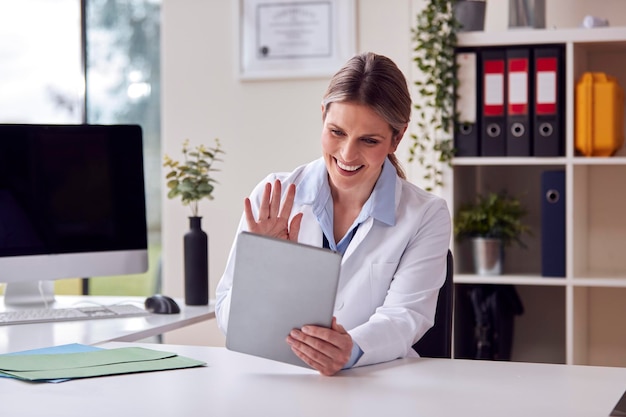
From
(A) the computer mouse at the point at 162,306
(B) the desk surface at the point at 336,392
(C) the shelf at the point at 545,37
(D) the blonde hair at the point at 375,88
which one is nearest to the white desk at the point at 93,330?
(A) the computer mouse at the point at 162,306

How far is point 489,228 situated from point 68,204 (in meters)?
1.43

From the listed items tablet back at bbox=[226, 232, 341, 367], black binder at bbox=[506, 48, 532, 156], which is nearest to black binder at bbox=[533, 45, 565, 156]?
black binder at bbox=[506, 48, 532, 156]

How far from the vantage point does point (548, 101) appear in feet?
9.81

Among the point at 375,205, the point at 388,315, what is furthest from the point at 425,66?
the point at 388,315

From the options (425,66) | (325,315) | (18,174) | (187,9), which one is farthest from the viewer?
(187,9)

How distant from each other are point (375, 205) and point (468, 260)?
1.24 m

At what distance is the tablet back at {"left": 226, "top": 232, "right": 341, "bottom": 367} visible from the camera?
158 cm

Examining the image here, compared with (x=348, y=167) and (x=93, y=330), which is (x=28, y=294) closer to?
(x=93, y=330)

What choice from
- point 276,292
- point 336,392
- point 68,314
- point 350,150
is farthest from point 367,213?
point 68,314

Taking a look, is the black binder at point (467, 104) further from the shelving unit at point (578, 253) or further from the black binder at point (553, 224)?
the black binder at point (553, 224)

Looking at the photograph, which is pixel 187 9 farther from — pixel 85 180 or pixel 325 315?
pixel 325 315

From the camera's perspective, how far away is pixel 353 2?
342 cm

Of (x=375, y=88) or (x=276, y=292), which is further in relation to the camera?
(x=375, y=88)

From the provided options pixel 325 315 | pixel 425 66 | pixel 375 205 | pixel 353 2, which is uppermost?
pixel 353 2
